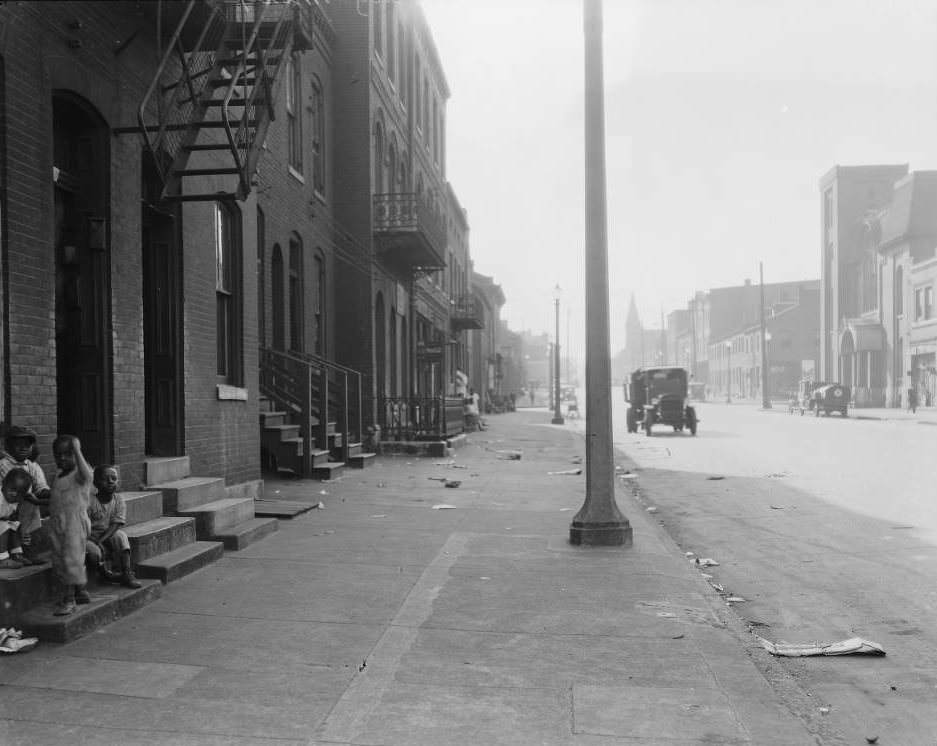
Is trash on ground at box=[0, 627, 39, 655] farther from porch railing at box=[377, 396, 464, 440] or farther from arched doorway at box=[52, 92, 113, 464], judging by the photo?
porch railing at box=[377, 396, 464, 440]

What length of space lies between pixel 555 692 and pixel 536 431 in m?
29.1

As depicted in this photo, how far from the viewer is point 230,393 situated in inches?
403

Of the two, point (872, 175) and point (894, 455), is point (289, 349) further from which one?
point (872, 175)

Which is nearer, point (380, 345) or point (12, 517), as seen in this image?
point (12, 517)

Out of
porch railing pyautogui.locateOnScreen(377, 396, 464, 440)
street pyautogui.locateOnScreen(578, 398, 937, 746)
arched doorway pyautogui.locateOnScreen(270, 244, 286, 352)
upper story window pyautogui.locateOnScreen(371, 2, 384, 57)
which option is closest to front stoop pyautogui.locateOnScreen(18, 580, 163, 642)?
street pyautogui.locateOnScreen(578, 398, 937, 746)

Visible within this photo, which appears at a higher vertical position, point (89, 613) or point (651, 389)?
point (651, 389)

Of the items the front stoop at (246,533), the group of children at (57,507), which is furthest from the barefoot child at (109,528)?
the front stoop at (246,533)

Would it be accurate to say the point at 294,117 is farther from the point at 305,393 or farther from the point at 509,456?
the point at 509,456

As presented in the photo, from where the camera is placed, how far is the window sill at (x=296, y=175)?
17750 mm

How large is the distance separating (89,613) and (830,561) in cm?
633

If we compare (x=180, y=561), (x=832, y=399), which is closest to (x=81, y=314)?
(x=180, y=561)

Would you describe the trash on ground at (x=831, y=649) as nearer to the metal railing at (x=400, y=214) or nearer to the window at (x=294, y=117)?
the window at (x=294, y=117)

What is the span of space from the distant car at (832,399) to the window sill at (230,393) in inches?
1593

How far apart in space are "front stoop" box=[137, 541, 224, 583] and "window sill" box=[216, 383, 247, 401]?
2.55 m
